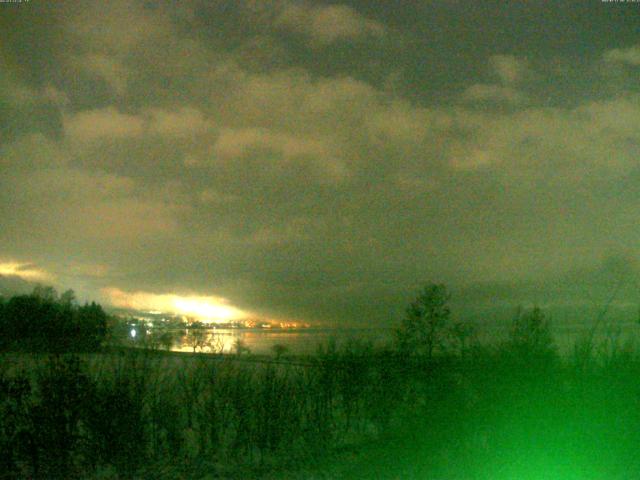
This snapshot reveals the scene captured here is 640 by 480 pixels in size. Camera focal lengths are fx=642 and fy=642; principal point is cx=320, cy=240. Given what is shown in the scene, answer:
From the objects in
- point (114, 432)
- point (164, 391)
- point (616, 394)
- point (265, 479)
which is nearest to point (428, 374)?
point (616, 394)

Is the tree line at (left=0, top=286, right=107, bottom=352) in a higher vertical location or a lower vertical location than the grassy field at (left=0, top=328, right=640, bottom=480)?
higher

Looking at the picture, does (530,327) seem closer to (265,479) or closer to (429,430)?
(429,430)

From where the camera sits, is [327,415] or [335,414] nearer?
[327,415]

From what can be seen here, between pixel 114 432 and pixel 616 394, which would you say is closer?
pixel 114 432

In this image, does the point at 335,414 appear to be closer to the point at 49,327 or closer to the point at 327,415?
the point at 327,415

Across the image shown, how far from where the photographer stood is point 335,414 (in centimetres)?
1352

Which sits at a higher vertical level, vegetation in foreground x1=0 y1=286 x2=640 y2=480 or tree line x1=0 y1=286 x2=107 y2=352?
tree line x1=0 y1=286 x2=107 y2=352

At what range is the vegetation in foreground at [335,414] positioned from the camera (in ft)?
32.9

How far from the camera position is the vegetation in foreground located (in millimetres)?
10031

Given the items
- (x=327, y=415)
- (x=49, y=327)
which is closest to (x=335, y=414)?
(x=327, y=415)

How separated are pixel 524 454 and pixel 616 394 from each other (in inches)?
95.3

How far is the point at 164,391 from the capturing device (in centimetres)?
1099

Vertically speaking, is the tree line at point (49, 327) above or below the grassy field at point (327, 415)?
above

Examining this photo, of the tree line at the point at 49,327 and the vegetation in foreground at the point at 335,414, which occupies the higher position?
the tree line at the point at 49,327
